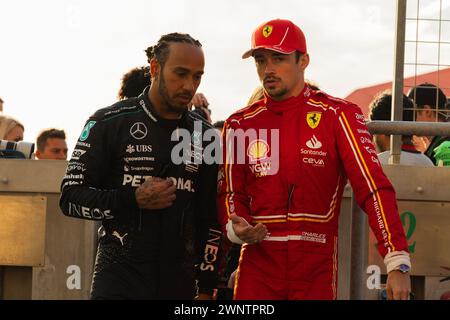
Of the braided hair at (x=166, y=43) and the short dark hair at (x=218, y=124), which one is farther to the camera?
the short dark hair at (x=218, y=124)

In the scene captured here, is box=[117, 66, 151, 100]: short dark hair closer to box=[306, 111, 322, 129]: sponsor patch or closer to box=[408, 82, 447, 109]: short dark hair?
box=[306, 111, 322, 129]: sponsor patch

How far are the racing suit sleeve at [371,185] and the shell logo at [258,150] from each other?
1.15 feet

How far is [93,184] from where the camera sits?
482cm

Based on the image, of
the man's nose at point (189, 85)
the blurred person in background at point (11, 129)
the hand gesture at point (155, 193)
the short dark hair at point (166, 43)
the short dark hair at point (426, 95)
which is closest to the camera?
the hand gesture at point (155, 193)

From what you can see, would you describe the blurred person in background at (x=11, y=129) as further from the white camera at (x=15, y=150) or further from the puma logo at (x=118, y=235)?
the puma logo at (x=118, y=235)

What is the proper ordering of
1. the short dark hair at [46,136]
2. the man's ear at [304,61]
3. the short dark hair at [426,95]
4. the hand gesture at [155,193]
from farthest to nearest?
the short dark hair at [46,136] → the short dark hair at [426,95] → the man's ear at [304,61] → the hand gesture at [155,193]

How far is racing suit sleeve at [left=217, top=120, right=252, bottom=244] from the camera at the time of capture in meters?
4.92

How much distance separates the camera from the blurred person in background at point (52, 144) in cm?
874

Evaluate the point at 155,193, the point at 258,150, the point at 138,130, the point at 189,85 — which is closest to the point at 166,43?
the point at 189,85

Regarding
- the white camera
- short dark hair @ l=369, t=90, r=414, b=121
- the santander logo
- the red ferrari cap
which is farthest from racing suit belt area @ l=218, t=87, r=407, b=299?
short dark hair @ l=369, t=90, r=414, b=121

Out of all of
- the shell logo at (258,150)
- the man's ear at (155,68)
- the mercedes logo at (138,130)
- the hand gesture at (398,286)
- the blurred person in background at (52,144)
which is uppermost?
the man's ear at (155,68)

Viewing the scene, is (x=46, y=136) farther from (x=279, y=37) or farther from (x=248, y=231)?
(x=248, y=231)

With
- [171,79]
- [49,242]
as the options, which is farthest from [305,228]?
A: [49,242]

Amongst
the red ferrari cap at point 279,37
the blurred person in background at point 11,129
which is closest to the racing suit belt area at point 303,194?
the red ferrari cap at point 279,37
